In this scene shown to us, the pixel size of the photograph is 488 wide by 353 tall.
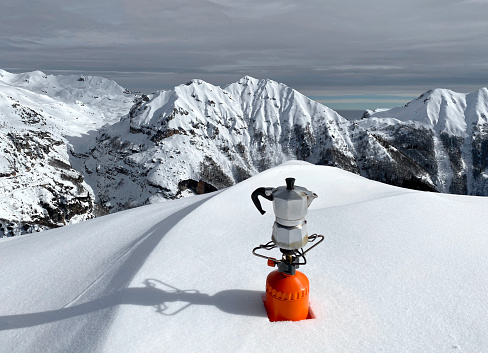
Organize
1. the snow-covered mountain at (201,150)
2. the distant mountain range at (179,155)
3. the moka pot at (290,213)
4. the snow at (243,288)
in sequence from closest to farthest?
1. the snow at (243,288)
2. the moka pot at (290,213)
3. the distant mountain range at (179,155)
4. the snow-covered mountain at (201,150)

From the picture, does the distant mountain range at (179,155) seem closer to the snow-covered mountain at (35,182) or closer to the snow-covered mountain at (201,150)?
→ the snow-covered mountain at (35,182)

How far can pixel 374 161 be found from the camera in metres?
156

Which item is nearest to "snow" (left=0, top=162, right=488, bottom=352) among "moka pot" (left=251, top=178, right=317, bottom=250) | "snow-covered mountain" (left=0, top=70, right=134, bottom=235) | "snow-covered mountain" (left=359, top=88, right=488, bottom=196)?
"moka pot" (left=251, top=178, right=317, bottom=250)

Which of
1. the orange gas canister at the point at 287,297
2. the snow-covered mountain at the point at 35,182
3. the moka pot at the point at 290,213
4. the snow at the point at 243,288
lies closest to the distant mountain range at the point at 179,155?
the snow-covered mountain at the point at 35,182

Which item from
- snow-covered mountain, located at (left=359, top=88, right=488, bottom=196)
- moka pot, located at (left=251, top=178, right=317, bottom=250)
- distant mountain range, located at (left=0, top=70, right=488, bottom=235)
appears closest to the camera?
moka pot, located at (left=251, top=178, right=317, bottom=250)

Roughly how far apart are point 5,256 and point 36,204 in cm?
11020

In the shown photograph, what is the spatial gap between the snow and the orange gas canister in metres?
0.12

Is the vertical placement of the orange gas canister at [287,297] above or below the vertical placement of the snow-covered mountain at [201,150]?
above

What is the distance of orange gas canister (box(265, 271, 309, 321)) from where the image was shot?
11.2ft

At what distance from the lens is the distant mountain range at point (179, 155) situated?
363 feet

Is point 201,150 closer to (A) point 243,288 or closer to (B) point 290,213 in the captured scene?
(A) point 243,288

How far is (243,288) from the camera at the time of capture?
13.2 feet

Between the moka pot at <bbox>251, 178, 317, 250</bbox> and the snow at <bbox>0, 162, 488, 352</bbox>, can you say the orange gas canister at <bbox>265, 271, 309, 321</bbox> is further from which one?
the moka pot at <bbox>251, 178, 317, 250</bbox>

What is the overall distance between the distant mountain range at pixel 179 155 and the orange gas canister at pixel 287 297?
10483cm
